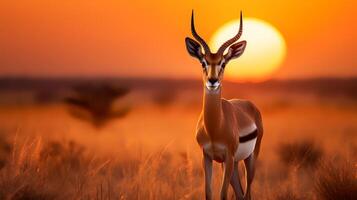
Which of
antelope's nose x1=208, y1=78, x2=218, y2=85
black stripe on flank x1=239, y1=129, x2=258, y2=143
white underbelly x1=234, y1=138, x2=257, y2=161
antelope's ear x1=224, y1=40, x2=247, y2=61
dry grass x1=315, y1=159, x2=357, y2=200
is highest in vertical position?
antelope's ear x1=224, y1=40, x2=247, y2=61

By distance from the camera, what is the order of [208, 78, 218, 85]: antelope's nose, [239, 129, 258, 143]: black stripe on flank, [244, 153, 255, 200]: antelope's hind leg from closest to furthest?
1. [208, 78, 218, 85]: antelope's nose
2. [239, 129, 258, 143]: black stripe on flank
3. [244, 153, 255, 200]: antelope's hind leg

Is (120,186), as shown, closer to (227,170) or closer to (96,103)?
(227,170)

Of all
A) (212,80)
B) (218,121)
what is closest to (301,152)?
(218,121)

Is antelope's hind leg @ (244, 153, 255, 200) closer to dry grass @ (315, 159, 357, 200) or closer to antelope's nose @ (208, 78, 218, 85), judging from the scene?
dry grass @ (315, 159, 357, 200)

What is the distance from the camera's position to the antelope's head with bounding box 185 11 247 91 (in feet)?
27.4

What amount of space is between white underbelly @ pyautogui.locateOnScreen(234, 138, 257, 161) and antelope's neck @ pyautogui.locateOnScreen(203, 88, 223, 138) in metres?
0.67

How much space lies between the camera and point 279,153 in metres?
17.3

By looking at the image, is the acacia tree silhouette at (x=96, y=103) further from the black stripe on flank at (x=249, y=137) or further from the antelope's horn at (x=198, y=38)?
the antelope's horn at (x=198, y=38)

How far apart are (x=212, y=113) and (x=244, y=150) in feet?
3.41

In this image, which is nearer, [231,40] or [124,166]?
[231,40]

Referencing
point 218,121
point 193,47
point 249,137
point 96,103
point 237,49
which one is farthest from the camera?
point 96,103

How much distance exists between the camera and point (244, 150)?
9.53 meters

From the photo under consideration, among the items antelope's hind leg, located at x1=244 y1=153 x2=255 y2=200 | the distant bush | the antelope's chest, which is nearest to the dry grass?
antelope's hind leg, located at x1=244 y1=153 x2=255 y2=200

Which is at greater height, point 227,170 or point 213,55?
point 213,55
